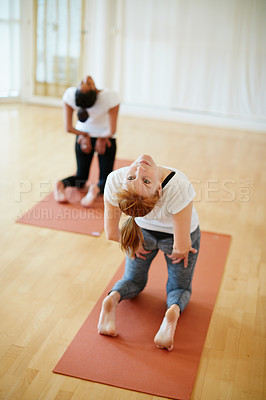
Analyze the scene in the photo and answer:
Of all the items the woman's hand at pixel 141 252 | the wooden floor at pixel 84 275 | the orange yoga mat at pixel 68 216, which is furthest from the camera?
the orange yoga mat at pixel 68 216

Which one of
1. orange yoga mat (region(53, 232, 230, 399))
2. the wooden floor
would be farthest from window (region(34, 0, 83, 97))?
orange yoga mat (region(53, 232, 230, 399))

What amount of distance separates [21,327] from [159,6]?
4.85 meters

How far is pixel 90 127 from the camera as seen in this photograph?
323 centimetres

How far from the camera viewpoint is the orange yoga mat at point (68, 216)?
9.77 ft

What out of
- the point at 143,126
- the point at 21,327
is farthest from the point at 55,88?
the point at 21,327

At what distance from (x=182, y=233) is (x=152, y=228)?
0.18 m

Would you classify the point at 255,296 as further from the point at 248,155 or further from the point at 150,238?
the point at 248,155

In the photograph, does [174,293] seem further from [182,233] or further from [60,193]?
[60,193]

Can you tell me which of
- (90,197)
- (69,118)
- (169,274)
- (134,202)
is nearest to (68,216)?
(90,197)

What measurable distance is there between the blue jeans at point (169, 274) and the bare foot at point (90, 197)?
3.80ft

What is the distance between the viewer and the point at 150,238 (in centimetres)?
201

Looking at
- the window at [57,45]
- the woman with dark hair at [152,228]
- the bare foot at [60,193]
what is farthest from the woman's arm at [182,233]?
the window at [57,45]

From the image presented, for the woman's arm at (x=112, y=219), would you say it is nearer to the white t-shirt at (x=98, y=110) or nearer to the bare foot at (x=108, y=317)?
the bare foot at (x=108, y=317)

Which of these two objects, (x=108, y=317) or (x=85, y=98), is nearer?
(x=108, y=317)
